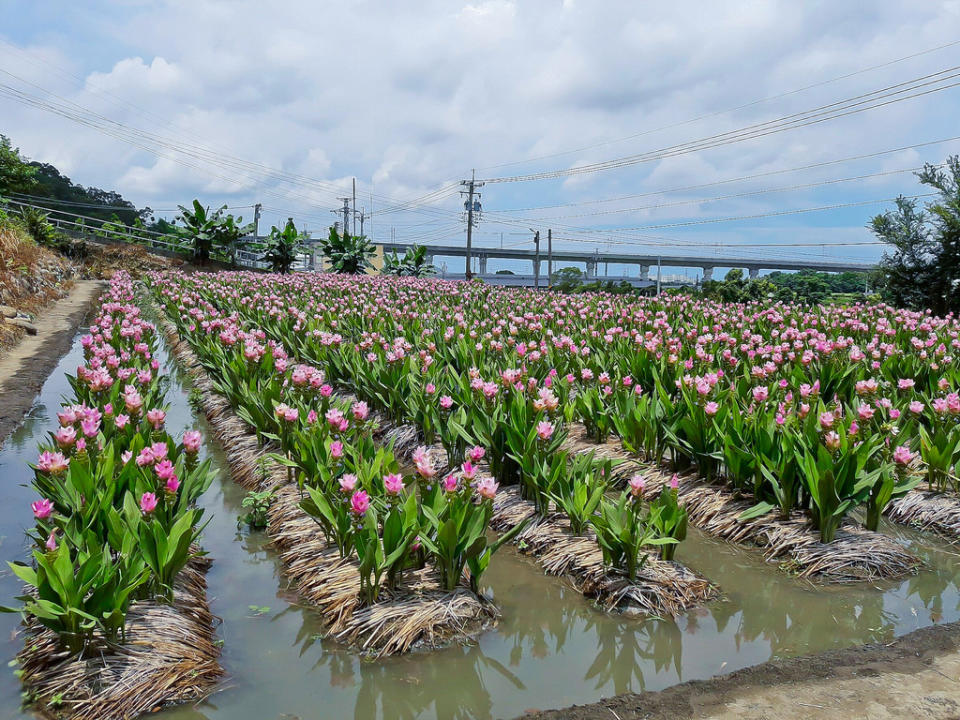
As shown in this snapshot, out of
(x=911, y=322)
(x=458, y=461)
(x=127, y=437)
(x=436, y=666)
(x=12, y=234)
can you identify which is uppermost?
(x=12, y=234)

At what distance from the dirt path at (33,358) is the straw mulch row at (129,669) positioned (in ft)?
14.7

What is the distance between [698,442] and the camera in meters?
4.85

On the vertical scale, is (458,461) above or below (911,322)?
below

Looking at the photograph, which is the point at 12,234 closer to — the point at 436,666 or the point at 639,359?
the point at 639,359

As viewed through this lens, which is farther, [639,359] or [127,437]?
[639,359]

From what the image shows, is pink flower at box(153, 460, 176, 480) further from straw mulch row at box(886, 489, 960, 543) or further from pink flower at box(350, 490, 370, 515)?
straw mulch row at box(886, 489, 960, 543)

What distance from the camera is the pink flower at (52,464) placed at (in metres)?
3.64

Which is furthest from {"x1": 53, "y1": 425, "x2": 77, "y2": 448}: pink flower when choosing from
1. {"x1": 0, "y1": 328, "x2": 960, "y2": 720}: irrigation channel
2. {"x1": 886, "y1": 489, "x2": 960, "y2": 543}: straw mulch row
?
{"x1": 886, "y1": 489, "x2": 960, "y2": 543}: straw mulch row

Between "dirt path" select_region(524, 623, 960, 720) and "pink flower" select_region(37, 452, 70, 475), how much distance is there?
2.71 metres

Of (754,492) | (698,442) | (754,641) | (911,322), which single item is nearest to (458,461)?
(698,442)

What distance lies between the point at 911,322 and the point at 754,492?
284 inches

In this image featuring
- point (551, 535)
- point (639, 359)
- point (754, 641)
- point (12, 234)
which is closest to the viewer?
point (754, 641)

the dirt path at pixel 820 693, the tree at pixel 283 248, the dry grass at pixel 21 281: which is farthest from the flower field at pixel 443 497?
the tree at pixel 283 248

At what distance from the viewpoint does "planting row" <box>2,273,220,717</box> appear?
2668mm
